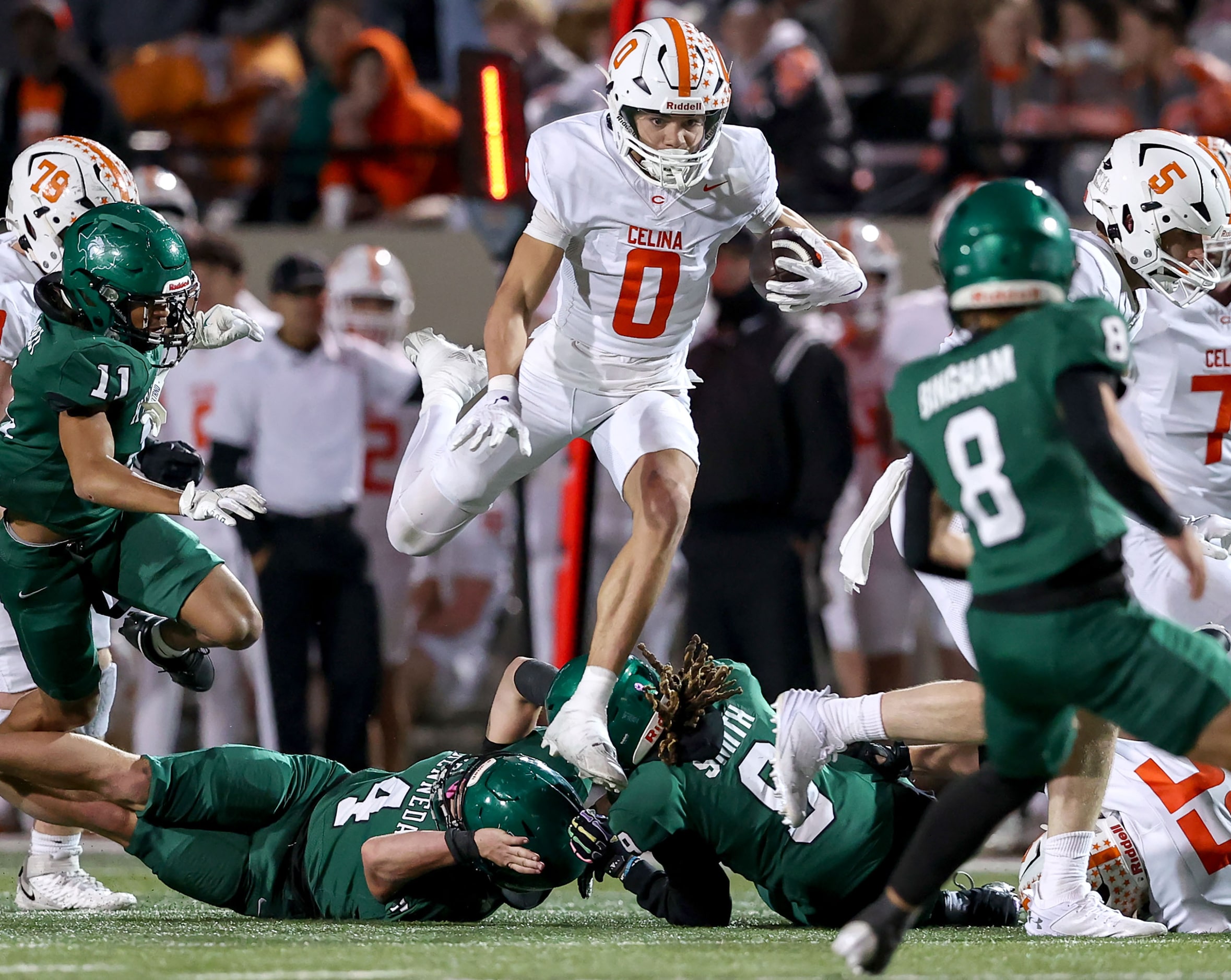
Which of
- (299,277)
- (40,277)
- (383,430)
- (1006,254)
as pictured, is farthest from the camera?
(383,430)

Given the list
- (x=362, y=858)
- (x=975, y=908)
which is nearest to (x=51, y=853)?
(x=362, y=858)

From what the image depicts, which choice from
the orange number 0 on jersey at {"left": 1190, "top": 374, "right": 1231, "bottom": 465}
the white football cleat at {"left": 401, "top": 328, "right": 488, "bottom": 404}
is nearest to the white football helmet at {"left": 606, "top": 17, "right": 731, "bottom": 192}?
the white football cleat at {"left": 401, "top": 328, "right": 488, "bottom": 404}

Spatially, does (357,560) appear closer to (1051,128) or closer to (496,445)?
(496,445)

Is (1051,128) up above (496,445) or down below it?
above

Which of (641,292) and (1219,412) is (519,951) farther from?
(1219,412)

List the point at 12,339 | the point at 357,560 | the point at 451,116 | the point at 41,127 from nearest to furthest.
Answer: the point at 12,339 → the point at 357,560 → the point at 41,127 → the point at 451,116

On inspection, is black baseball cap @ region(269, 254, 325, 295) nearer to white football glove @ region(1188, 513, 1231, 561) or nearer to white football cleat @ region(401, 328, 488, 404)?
white football cleat @ region(401, 328, 488, 404)

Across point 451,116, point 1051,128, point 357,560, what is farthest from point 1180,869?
point 451,116

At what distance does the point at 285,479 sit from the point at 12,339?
176 cm

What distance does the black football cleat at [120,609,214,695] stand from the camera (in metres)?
5.11

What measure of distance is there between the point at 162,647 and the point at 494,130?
111 inches

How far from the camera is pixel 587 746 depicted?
4.38m

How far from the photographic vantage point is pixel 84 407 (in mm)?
4703

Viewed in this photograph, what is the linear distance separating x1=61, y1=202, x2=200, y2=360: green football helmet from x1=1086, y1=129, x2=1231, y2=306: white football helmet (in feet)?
8.15
